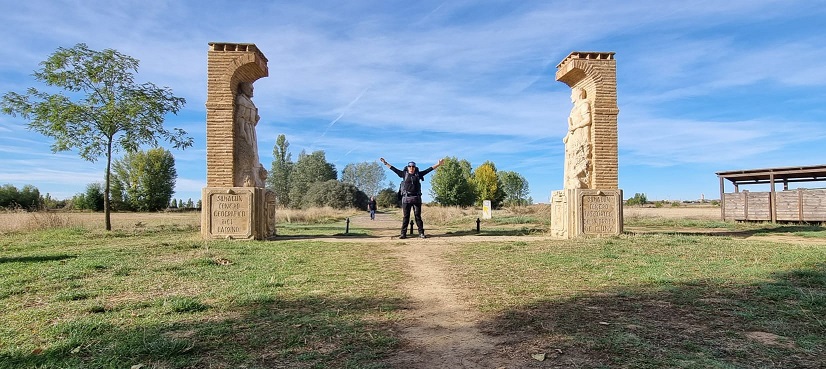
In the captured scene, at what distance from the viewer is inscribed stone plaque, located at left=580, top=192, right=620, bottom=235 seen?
38.9ft

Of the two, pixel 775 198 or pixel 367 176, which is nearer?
pixel 775 198

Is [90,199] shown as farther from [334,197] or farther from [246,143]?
[246,143]

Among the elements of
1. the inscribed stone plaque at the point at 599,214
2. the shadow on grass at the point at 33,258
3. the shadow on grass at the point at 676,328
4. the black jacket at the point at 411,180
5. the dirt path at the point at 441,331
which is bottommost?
the dirt path at the point at 441,331

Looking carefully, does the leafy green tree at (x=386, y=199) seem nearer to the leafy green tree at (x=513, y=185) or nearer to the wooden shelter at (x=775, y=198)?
the leafy green tree at (x=513, y=185)

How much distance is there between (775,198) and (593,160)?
44.0 feet

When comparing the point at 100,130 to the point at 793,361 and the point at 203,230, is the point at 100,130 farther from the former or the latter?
the point at 793,361

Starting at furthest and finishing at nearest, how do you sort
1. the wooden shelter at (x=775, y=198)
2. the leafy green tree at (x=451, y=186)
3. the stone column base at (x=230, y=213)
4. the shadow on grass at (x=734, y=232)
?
the leafy green tree at (x=451, y=186)
the wooden shelter at (x=775, y=198)
the shadow on grass at (x=734, y=232)
the stone column base at (x=230, y=213)

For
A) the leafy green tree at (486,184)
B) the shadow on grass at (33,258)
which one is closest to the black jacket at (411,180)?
the shadow on grass at (33,258)

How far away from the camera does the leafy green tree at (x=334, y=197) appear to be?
5078cm

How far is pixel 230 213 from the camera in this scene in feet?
37.8

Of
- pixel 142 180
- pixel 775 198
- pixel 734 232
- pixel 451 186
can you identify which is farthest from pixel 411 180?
pixel 142 180

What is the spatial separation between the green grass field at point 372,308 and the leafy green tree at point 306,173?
53.9m

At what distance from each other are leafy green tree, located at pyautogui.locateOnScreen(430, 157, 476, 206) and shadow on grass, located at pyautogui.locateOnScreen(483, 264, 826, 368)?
5113 centimetres

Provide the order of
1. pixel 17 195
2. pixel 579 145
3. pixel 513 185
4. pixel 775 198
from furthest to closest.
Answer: pixel 513 185, pixel 17 195, pixel 775 198, pixel 579 145
